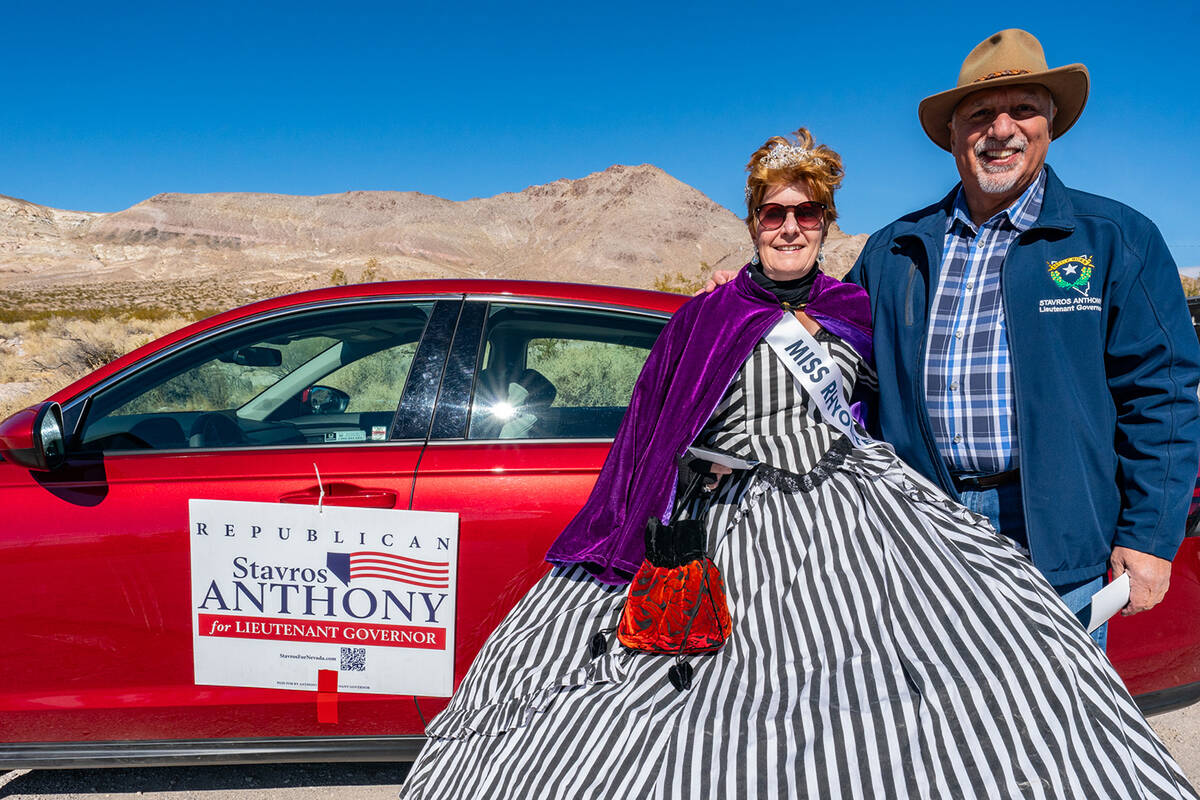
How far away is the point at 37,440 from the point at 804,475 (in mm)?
2101

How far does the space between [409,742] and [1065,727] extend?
175 centimetres

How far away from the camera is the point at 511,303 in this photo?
266 centimetres

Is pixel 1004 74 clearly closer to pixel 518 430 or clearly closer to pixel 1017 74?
pixel 1017 74

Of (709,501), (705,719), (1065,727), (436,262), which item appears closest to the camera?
(1065,727)

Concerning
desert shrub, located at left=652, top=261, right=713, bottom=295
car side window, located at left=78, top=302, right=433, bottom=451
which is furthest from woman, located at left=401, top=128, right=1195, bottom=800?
desert shrub, located at left=652, top=261, right=713, bottom=295

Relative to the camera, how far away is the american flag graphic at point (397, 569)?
232cm

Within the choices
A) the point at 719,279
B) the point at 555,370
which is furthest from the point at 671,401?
the point at 555,370

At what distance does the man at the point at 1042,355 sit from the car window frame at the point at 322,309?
52.6 inches

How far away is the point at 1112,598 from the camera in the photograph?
1.93m

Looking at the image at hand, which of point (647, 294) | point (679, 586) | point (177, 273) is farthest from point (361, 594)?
point (177, 273)

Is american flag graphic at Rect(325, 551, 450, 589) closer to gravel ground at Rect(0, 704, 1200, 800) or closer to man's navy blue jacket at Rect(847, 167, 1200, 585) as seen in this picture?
gravel ground at Rect(0, 704, 1200, 800)

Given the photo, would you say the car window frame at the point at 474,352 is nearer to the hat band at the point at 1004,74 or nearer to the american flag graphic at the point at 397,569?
the american flag graphic at the point at 397,569

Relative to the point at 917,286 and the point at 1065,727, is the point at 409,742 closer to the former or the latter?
the point at 1065,727

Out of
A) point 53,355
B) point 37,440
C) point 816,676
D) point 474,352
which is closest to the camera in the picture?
point 816,676
